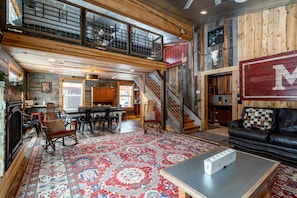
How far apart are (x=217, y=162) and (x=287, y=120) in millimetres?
2974

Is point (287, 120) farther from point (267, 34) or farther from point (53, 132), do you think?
point (53, 132)

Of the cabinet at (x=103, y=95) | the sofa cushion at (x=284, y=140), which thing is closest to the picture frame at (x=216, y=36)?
the sofa cushion at (x=284, y=140)

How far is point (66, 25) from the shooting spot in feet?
17.1

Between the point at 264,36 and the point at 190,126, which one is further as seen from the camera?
the point at 190,126

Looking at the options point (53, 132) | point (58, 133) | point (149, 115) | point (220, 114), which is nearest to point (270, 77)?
point (220, 114)

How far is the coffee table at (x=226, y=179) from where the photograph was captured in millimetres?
1231

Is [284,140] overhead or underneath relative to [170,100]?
underneath

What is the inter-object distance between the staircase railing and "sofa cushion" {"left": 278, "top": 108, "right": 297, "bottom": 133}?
8.25ft

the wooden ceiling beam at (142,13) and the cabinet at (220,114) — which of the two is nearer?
the wooden ceiling beam at (142,13)

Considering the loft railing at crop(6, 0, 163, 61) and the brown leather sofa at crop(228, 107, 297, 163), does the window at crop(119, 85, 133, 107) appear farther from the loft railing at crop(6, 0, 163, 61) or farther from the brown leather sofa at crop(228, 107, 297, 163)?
the brown leather sofa at crop(228, 107, 297, 163)

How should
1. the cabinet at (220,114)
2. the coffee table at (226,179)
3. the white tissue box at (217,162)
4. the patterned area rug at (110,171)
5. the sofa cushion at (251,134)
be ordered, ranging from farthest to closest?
the cabinet at (220,114) < the sofa cushion at (251,134) < the patterned area rug at (110,171) < the white tissue box at (217,162) < the coffee table at (226,179)

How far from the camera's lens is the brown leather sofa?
9.29 feet

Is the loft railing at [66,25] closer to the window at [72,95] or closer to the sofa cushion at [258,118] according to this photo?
the window at [72,95]

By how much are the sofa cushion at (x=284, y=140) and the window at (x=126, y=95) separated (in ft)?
23.4
